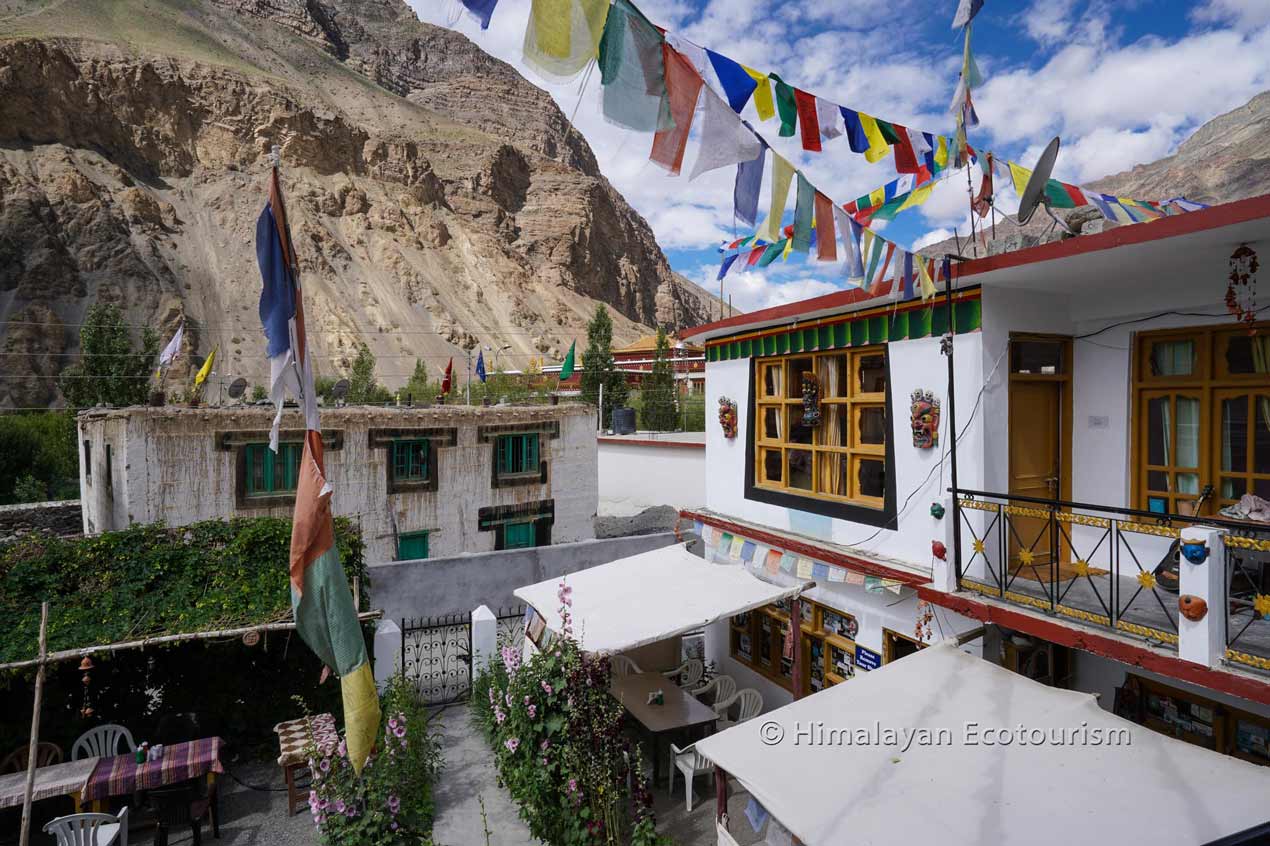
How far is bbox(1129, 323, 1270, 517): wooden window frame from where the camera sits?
5.32 m

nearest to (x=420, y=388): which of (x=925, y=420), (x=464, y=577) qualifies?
(x=464, y=577)

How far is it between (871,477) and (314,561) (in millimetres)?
5335

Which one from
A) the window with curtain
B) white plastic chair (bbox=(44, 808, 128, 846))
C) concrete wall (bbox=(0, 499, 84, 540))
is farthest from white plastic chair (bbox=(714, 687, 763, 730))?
concrete wall (bbox=(0, 499, 84, 540))

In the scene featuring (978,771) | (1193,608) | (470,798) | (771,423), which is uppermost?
(771,423)

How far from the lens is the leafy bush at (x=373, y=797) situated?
5715mm

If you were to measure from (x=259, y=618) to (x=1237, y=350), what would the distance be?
961 centimetres

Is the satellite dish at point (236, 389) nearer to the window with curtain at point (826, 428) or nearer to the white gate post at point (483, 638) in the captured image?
the white gate post at point (483, 638)

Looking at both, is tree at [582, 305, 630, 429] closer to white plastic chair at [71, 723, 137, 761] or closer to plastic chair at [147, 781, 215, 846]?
white plastic chair at [71, 723, 137, 761]

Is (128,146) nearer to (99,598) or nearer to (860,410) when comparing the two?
(99,598)

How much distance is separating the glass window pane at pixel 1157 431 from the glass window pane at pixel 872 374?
7.27 ft

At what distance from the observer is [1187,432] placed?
5629 millimetres

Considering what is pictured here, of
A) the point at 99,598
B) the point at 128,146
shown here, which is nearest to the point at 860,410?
the point at 99,598

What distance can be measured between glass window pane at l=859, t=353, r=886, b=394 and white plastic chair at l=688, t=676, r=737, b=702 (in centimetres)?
419

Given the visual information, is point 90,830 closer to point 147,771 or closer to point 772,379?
point 147,771
